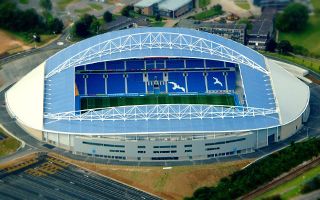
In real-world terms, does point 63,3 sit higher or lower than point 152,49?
higher

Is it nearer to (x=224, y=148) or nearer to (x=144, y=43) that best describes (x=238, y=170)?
(x=224, y=148)

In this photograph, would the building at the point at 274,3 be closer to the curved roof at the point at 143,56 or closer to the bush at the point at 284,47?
the bush at the point at 284,47

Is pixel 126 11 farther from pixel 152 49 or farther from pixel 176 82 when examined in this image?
pixel 152 49

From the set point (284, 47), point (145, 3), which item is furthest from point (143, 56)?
point (145, 3)

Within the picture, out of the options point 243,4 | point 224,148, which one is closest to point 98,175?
point 224,148

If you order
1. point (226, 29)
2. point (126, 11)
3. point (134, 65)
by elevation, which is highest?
point (126, 11)

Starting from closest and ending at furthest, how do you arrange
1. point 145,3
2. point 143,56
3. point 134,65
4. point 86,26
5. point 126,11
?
point 143,56 → point 134,65 → point 86,26 → point 126,11 → point 145,3
